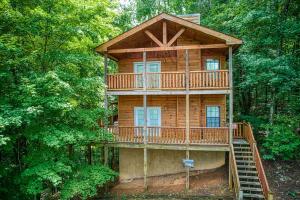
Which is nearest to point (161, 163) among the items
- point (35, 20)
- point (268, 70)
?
point (268, 70)

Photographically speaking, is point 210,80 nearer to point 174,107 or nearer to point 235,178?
point 174,107

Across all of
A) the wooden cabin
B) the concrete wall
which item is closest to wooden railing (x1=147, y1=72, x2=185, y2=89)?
the wooden cabin

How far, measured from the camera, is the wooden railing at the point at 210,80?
14273mm

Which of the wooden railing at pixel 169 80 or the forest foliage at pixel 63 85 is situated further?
the wooden railing at pixel 169 80

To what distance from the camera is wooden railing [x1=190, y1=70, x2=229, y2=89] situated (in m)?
14.3

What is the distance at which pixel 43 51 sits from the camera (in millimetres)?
13977

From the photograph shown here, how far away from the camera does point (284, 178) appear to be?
14.3 meters

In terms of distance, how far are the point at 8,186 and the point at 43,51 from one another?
Answer: 7.79m

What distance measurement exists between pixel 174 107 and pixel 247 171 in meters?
6.04

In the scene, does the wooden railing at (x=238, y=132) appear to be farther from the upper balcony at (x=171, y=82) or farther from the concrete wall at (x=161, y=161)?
the upper balcony at (x=171, y=82)

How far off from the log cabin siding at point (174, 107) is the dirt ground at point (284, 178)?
392 cm

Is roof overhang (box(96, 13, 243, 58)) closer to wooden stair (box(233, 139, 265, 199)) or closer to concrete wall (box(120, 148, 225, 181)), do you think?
wooden stair (box(233, 139, 265, 199))

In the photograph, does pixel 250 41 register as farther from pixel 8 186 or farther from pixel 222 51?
pixel 8 186

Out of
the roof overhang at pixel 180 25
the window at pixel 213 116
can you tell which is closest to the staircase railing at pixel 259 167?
the window at pixel 213 116
